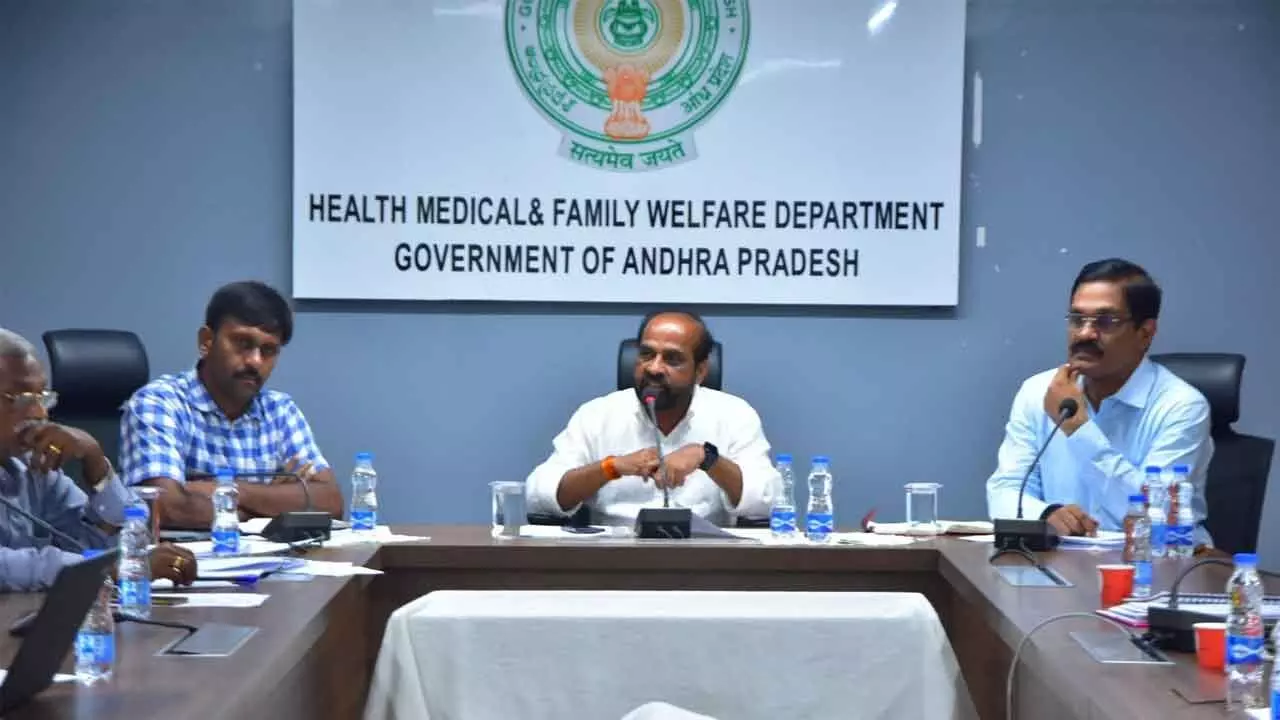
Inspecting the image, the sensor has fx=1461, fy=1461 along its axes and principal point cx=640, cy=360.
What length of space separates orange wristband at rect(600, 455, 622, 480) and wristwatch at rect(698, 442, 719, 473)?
0.64ft

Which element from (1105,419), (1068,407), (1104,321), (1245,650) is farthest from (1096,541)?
(1245,650)

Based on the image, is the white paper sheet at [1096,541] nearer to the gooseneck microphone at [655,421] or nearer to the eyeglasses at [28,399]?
the gooseneck microphone at [655,421]

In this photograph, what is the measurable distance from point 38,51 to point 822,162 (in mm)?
2387

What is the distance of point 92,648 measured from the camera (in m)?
1.67

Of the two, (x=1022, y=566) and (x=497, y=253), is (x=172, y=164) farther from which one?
(x=1022, y=566)

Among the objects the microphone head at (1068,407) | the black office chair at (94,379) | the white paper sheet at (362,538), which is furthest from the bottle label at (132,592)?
the microphone head at (1068,407)

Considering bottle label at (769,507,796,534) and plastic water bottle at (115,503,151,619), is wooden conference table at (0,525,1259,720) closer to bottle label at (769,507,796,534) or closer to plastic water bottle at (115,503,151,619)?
plastic water bottle at (115,503,151,619)

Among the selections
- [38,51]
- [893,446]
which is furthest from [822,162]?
[38,51]

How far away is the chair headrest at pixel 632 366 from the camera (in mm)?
3738

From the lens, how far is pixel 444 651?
215 cm

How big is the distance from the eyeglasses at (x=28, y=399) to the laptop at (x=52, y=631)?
3.04ft

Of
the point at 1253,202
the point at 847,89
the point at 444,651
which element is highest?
the point at 847,89

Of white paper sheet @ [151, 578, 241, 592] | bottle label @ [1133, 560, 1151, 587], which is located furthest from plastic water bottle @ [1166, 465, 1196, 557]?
white paper sheet @ [151, 578, 241, 592]

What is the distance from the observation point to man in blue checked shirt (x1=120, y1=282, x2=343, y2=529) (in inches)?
129
